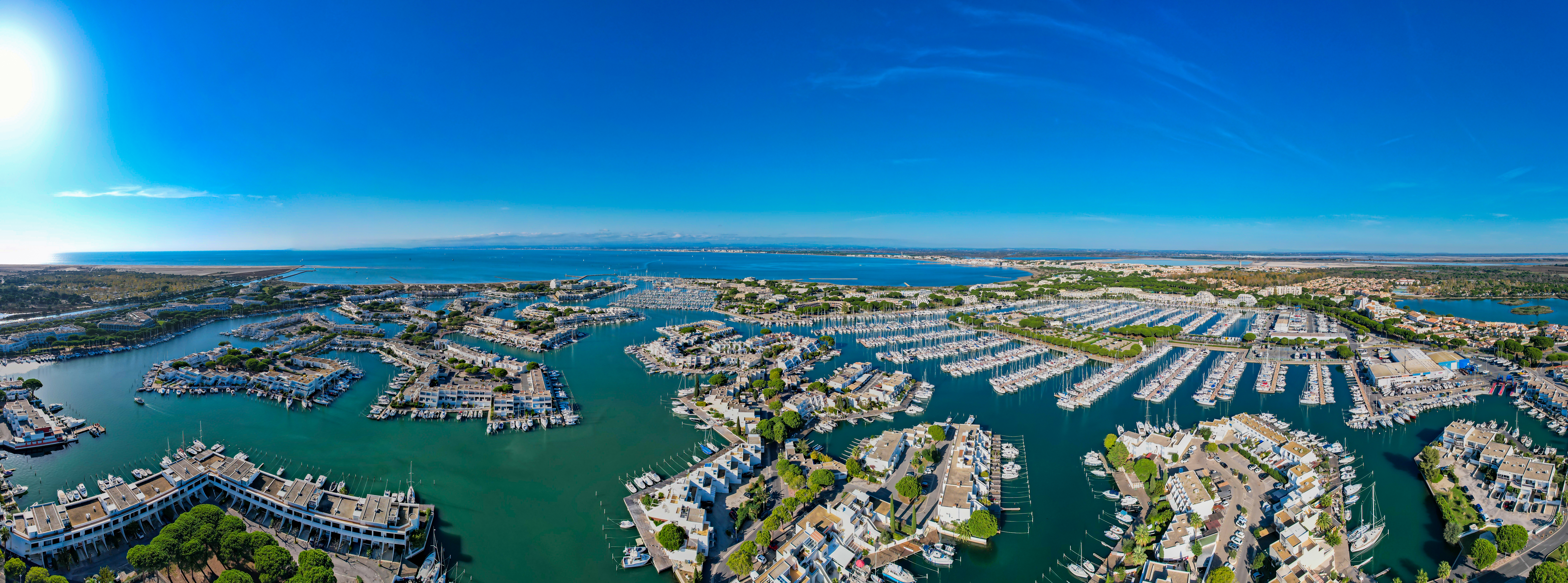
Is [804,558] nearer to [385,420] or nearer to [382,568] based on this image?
[382,568]

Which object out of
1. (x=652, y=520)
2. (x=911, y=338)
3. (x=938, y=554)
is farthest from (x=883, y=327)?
(x=652, y=520)

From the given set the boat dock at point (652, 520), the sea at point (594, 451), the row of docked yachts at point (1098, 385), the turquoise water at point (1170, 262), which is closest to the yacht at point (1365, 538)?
the sea at point (594, 451)

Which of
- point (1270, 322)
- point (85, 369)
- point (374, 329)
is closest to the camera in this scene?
point (85, 369)

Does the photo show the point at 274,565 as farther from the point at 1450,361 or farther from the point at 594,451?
the point at 1450,361

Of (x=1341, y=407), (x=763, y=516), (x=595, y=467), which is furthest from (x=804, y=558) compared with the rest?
(x=1341, y=407)

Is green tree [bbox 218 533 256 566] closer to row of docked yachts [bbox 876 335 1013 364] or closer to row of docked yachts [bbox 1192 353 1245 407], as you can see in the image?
row of docked yachts [bbox 876 335 1013 364]

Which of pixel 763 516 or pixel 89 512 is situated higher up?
pixel 89 512
